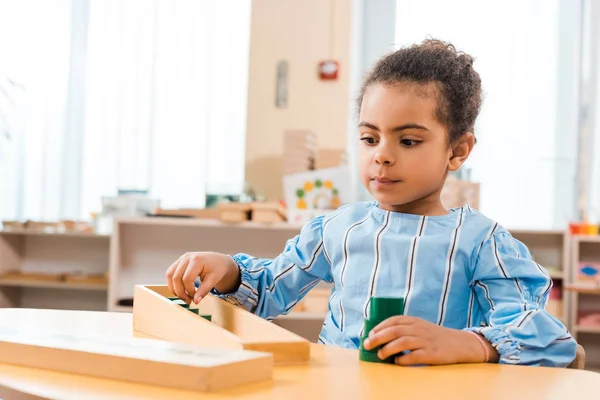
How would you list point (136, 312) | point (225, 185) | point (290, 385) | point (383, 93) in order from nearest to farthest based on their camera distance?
point (290, 385) < point (136, 312) < point (383, 93) < point (225, 185)

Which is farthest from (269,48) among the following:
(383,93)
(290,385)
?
(290,385)

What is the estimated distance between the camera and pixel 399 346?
862 mm

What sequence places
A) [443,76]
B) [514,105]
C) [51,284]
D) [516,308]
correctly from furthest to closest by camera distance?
1. [514,105]
2. [51,284]
3. [443,76]
4. [516,308]

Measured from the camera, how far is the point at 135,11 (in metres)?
4.50

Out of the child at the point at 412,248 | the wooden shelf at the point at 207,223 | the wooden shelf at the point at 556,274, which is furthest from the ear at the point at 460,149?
the wooden shelf at the point at 556,274

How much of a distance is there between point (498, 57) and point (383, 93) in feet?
11.7

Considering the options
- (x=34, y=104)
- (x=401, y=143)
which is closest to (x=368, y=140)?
(x=401, y=143)

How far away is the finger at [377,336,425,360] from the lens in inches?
33.9

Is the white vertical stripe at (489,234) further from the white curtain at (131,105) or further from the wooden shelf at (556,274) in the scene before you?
the white curtain at (131,105)

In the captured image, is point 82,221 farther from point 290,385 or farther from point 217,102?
point 290,385

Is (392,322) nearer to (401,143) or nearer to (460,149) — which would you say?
(401,143)

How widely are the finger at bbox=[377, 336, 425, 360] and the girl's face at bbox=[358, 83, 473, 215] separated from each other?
1.13 feet

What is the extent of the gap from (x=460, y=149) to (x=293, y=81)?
3160mm

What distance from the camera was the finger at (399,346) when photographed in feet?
2.82
